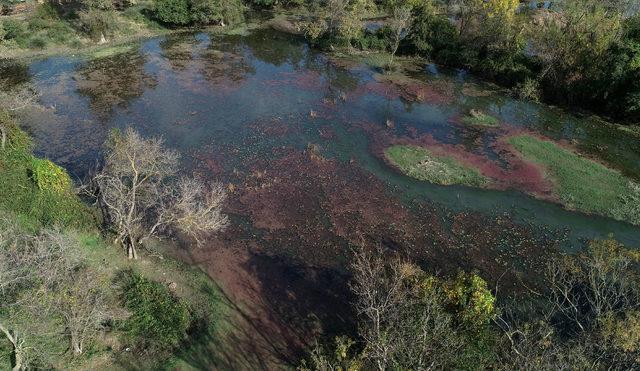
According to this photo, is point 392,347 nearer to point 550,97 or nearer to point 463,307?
point 463,307

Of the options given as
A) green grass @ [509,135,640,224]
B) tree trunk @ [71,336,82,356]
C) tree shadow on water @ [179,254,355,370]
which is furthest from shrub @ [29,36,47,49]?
green grass @ [509,135,640,224]

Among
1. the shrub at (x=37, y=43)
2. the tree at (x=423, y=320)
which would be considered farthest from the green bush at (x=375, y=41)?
the tree at (x=423, y=320)

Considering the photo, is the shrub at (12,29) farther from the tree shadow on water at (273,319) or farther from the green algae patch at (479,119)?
the green algae patch at (479,119)

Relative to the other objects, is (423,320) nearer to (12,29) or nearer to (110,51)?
(110,51)

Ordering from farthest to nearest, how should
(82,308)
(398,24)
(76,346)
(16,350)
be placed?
(398,24) → (76,346) → (82,308) → (16,350)

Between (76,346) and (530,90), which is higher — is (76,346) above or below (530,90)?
below

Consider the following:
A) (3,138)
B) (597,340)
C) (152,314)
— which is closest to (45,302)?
(152,314)
